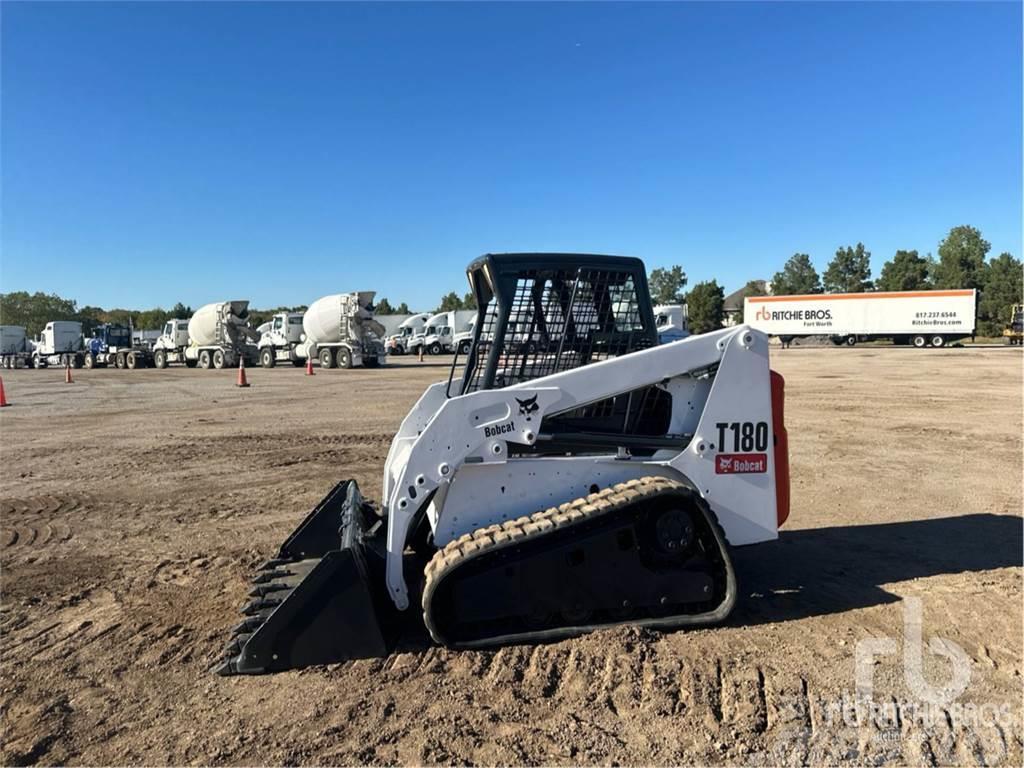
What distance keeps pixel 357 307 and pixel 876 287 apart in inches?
2773

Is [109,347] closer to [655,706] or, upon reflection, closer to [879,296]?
[655,706]

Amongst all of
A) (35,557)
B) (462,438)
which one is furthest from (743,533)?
(35,557)

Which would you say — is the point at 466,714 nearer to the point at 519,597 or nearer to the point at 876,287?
the point at 519,597

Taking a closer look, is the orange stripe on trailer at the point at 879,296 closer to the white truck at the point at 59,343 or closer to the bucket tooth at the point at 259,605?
the white truck at the point at 59,343

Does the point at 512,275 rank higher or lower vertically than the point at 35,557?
higher

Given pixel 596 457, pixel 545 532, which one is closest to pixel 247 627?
pixel 545 532

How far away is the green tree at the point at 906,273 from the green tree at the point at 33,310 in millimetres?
105180

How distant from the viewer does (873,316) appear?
47.3 m

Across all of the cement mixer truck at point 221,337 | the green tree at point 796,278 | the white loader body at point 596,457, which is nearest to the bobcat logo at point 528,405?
the white loader body at point 596,457

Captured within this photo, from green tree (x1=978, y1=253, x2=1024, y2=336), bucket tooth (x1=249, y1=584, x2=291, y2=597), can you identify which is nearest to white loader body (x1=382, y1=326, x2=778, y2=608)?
bucket tooth (x1=249, y1=584, x2=291, y2=597)

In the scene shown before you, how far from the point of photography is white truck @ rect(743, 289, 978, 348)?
146 ft

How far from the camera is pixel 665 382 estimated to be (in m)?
4.16

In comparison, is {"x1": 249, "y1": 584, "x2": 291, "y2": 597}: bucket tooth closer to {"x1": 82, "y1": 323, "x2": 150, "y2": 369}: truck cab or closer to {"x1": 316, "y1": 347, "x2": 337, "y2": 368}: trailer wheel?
{"x1": 316, "y1": 347, "x2": 337, "y2": 368}: trailer wheel

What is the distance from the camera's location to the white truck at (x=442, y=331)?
44625 mm
